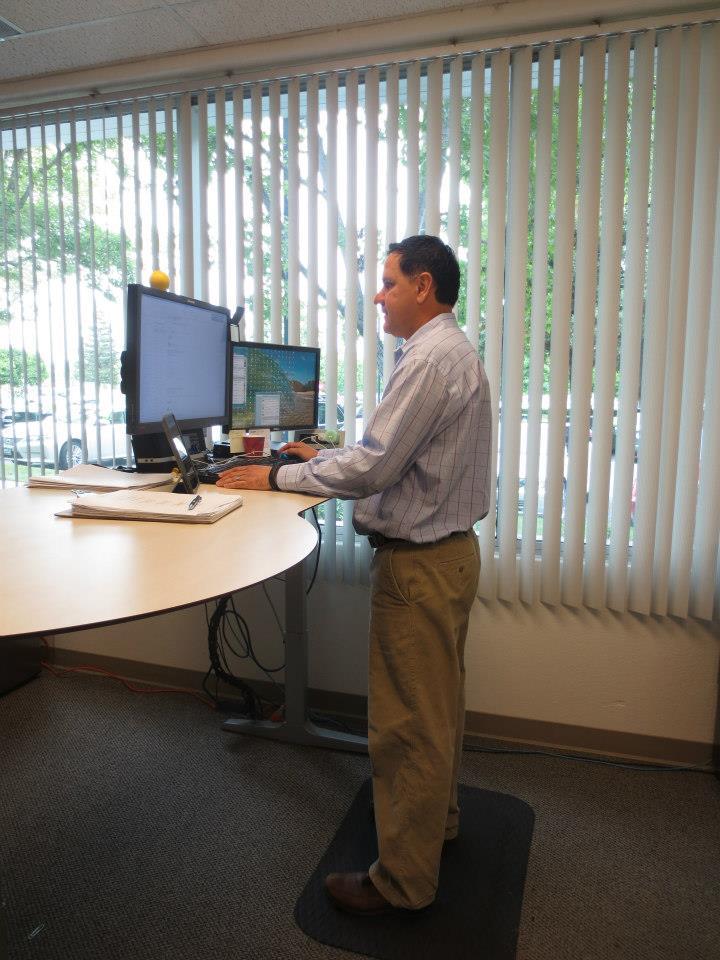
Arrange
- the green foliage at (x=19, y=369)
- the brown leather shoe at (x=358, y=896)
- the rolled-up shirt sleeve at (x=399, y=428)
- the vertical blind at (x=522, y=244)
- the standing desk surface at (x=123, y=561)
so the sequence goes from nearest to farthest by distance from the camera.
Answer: the standing desk surface at (x=123, y=561) → the rolled-up shirt sleeve at (x=399, y=428) → the brown leather shoe at (x=358, y=896) → the vertical blind at (x=522, y=244) → the green foliage at (x=19, y=369)

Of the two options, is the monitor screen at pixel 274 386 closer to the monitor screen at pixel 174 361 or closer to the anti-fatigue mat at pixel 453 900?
the monitor screen at pixel 174 361

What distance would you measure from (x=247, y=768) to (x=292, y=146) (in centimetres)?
227

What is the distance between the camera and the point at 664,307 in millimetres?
2121

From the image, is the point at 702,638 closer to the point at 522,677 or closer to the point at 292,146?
the point at 522,677

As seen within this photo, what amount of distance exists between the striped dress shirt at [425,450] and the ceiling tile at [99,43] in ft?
5.58

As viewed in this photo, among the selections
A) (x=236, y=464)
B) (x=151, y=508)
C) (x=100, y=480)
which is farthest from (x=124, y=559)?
(x=236, y=464)

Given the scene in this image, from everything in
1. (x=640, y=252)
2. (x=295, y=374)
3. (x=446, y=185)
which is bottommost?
(x=295, y=374)

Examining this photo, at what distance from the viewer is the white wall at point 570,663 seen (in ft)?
7.38

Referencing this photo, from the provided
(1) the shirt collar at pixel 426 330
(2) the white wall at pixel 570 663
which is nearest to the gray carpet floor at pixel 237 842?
(2) the white wall at pixel 570 663

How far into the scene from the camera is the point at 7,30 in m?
2.34

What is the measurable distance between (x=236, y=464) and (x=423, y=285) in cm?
86

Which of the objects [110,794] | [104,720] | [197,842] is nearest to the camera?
[197,842]

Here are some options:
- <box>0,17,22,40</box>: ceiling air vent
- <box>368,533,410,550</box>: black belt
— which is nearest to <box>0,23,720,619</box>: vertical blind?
<box>0,17,22,40</box>: ceiling air vent

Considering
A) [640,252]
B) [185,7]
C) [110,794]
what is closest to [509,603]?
[640,252]
